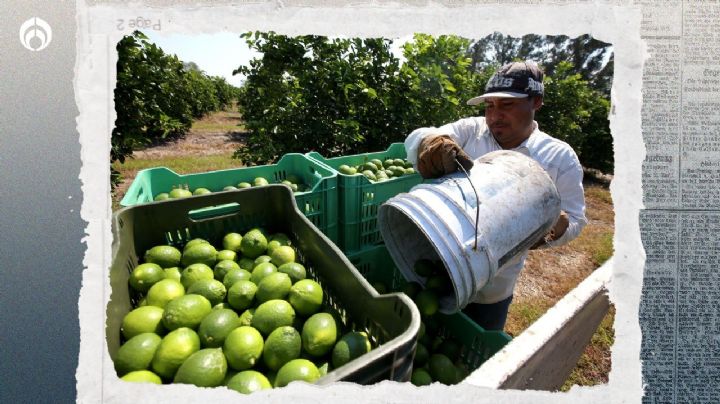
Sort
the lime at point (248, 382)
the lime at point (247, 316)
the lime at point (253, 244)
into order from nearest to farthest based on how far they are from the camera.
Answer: the lime at point (248, 382)
the lime at point (247, 316)
the lime at point (253, 244)

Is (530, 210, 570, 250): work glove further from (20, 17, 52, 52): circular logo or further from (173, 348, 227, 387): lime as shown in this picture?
(20, 17, 52, 52): circular logo

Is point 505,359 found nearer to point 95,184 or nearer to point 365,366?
point 365,366

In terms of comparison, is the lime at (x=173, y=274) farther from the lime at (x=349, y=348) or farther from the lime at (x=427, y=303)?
the lime at (x=427, y=303)

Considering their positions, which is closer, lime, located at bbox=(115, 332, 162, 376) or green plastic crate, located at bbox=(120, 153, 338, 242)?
lime, located at bbox=(115, 332, 162, 376)

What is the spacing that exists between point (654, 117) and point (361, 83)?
→ 251 centimetres

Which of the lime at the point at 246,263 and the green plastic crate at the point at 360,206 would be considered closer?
the lime at the point at 246,263

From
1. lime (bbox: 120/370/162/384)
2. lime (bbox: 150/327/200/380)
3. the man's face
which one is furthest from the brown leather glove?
lime (bbox: 120/370/162/384)

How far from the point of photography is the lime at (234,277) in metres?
1.43

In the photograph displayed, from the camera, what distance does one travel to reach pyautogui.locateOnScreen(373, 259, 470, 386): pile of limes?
140cm

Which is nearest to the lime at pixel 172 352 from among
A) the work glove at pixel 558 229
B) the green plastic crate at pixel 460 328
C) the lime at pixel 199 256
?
the lime at pixel 199 256

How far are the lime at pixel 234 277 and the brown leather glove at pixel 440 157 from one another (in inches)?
34.6

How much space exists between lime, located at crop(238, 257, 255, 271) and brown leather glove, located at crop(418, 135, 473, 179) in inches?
34.1

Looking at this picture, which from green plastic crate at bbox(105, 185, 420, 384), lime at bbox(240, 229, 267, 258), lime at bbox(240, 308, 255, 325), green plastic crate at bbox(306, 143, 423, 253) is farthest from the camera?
green plastic crate at bbox(306, 143, 423, 253)

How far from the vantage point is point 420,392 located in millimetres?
1065
